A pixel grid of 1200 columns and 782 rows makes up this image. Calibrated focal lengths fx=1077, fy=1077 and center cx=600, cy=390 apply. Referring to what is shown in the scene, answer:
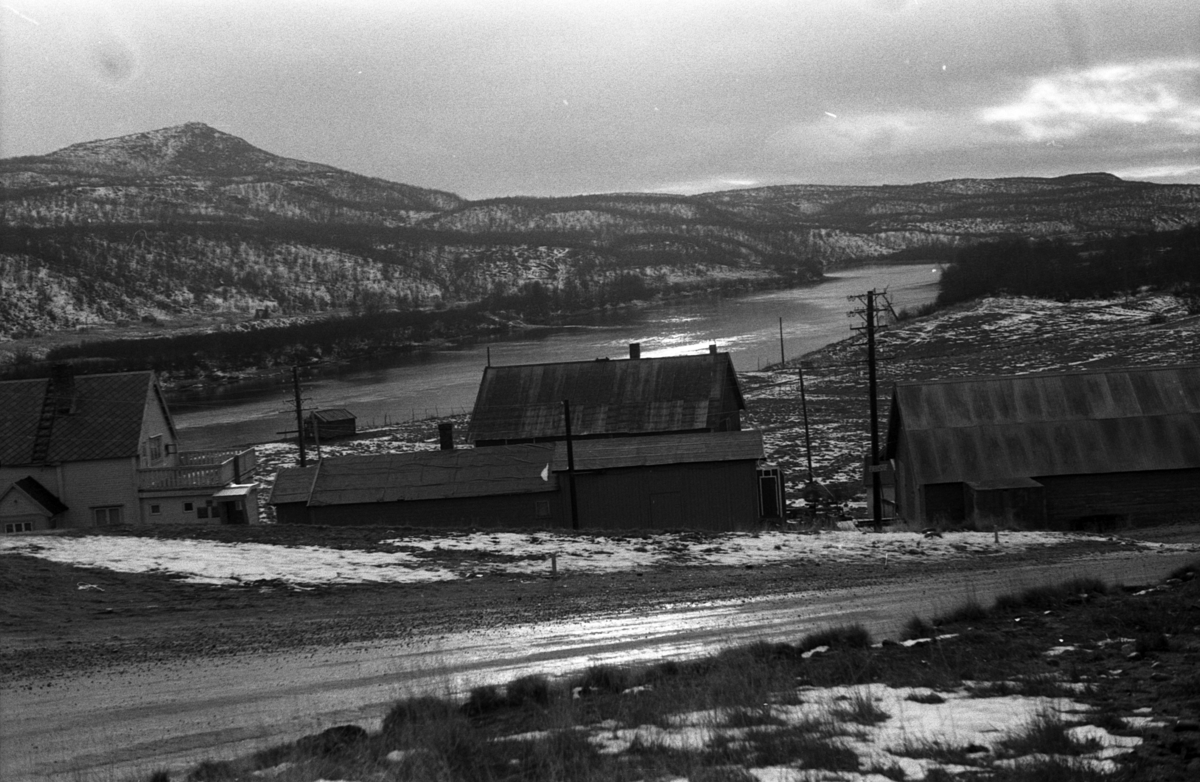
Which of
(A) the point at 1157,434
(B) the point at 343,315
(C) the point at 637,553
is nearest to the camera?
(C) the point at 637,553

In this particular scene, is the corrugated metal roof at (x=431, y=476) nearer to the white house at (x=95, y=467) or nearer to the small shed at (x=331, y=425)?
the white house at (x=95, y=467)

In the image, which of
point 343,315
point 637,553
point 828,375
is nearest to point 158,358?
point 343,315

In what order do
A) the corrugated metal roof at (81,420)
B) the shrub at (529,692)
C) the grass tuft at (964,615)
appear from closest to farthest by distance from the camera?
the shrub at (529,692)
the grass tuft at (964,615)
the corrugated metal roof at (81,420)

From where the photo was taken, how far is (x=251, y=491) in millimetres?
35875

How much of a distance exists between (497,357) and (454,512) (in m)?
63.0

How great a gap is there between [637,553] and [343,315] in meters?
136

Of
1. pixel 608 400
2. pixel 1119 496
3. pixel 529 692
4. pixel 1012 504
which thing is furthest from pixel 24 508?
pixel 1119 496

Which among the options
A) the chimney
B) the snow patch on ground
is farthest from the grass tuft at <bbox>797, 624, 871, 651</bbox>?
the chimney

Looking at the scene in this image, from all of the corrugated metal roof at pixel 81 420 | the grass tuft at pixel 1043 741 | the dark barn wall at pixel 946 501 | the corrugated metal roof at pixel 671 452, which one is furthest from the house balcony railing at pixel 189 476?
the grass tuft at pixel 1043 741

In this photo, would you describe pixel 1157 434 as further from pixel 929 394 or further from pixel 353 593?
pixel 353 593

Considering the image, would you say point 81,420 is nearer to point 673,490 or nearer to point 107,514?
point 107,514

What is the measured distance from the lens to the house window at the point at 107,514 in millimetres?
34750

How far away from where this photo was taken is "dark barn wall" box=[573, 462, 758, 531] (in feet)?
104

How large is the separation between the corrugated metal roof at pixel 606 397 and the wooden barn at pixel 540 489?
955 centimetres
